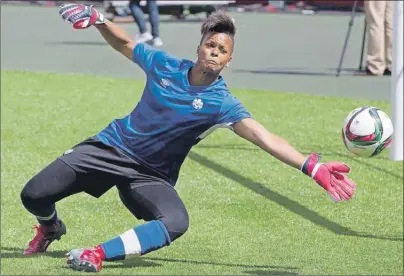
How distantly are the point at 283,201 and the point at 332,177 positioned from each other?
334cm

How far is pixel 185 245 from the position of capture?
8.05 metres

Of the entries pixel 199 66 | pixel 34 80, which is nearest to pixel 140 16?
pixel 34 80

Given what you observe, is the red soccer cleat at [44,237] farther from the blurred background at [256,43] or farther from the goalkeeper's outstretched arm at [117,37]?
the blurred background at [256,43]

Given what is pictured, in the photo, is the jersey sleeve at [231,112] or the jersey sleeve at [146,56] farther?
the jersey sleeve at [146,56]

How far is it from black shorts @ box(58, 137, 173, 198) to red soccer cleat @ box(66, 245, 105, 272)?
64 centimetres

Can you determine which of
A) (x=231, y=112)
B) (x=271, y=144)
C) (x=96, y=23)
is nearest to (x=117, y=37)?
(x=96, y=23)

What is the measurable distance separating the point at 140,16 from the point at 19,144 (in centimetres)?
897

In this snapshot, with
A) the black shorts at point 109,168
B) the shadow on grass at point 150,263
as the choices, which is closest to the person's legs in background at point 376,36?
the shadow on grass at point 150,263

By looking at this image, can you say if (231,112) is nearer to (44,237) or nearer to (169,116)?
(169,116)

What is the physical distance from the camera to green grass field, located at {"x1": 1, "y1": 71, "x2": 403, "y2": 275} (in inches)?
297

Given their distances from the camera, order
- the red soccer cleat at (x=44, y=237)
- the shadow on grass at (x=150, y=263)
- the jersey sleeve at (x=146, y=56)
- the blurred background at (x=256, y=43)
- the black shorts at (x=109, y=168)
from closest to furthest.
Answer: the black shorts at (x=109, y=168) → the jersey sleeve at (x=146, y=56) → the shadow on grass at (x=150, y=263) → the red soccer cleat at (x=44, y=237) → the blurred background at (x=256, y=43)

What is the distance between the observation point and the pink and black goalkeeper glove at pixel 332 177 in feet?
20.6

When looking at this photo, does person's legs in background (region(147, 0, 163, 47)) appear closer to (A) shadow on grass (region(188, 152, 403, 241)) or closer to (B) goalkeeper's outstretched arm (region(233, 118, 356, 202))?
(A) shadow on grass (region(188, 152, 403, 241))

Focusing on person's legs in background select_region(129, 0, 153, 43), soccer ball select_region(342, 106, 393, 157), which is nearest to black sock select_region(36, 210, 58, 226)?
soccer ball select_region(342, 106, 393, 157)
